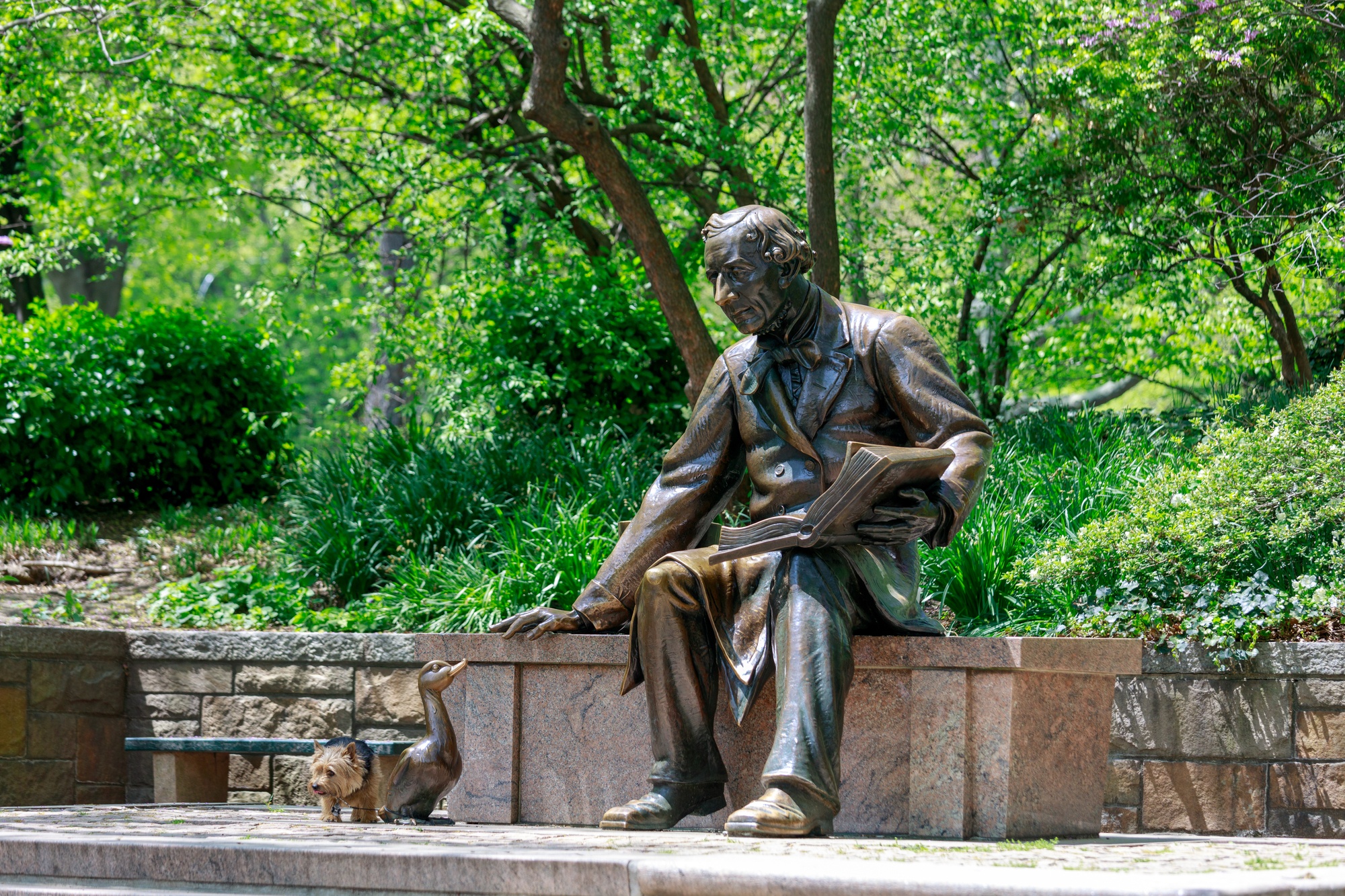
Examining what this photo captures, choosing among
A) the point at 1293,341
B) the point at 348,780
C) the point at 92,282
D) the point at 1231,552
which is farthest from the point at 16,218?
the point at 1231,552

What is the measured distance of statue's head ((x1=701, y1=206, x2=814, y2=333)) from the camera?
4.28 metres

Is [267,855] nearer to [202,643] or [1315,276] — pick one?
[202,643]

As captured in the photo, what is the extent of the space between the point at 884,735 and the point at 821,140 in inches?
186

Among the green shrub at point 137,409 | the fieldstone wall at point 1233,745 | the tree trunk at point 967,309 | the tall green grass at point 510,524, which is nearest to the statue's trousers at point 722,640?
the fieldstone wall at point 1233,745

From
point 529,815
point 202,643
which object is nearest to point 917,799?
point 529,815

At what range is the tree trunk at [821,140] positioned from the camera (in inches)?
318

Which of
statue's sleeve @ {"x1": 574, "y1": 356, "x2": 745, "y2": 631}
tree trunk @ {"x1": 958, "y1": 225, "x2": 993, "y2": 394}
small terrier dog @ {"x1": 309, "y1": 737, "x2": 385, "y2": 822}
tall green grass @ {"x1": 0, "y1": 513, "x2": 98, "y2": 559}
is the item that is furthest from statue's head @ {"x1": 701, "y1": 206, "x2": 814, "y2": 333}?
tall green grass @ {"x1": 0, "y1": 513, "x2": 98, "y2": 559}

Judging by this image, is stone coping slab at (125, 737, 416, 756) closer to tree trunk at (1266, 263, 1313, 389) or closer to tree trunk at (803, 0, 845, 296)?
tree trunk at (803, 0, 845, 296)

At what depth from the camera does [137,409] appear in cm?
1027

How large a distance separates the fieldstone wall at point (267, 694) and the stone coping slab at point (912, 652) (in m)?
2.29

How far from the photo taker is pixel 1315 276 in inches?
360

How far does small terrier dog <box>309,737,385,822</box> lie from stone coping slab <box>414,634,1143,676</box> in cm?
39

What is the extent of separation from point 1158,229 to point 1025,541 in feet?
10.2

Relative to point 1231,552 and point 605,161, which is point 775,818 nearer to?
point 1231,552
